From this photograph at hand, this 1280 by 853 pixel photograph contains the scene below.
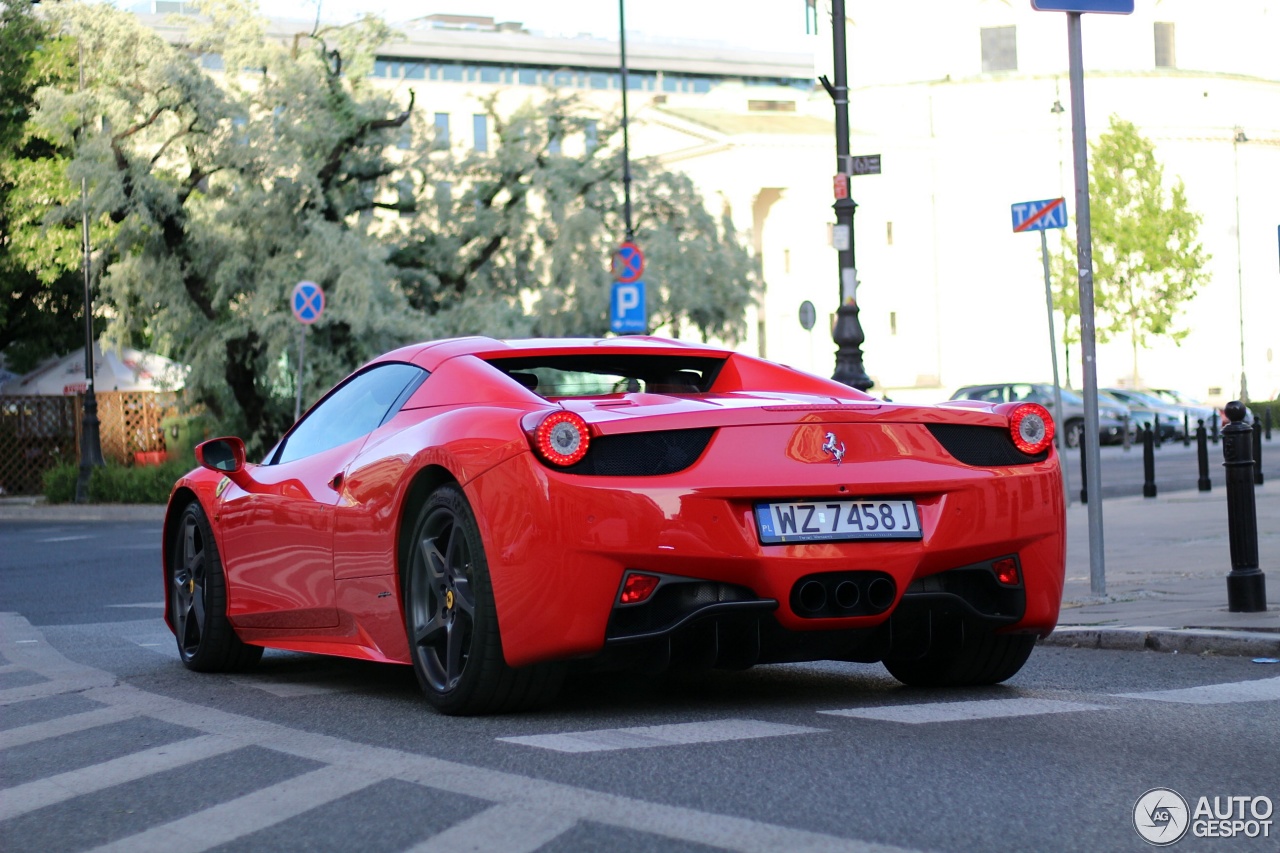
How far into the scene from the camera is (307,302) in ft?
83.7

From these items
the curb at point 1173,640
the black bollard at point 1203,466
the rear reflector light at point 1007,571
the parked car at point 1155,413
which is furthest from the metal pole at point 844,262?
the parked car at point 1155,413

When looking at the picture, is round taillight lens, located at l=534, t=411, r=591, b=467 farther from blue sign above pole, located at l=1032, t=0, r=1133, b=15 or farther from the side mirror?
blue sign above pole, located at l=1032, t=0, r=1133, b=15

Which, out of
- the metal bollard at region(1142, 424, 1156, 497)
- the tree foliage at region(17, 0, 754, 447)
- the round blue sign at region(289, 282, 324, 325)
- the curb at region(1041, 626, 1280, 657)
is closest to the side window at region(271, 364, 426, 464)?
the curb at region(1041, 626, 1280, 657)

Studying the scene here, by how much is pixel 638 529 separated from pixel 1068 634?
345 centimetres

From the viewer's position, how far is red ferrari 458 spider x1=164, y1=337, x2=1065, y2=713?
5.48 metres

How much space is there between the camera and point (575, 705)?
6.14 m

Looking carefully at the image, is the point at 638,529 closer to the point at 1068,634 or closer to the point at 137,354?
the point at 1068,634

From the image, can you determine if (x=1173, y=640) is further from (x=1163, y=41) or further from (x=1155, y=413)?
(x=1163, y=41)

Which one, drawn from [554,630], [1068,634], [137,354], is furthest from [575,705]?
[137,354]

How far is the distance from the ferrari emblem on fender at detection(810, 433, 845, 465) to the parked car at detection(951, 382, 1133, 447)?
1501 inches

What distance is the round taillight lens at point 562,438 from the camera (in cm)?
548

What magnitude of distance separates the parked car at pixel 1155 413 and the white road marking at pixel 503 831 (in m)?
42.8

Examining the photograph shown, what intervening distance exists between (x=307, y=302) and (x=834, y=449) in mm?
20607

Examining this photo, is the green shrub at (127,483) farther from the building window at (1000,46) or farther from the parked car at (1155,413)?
the building window at (1000,46)
